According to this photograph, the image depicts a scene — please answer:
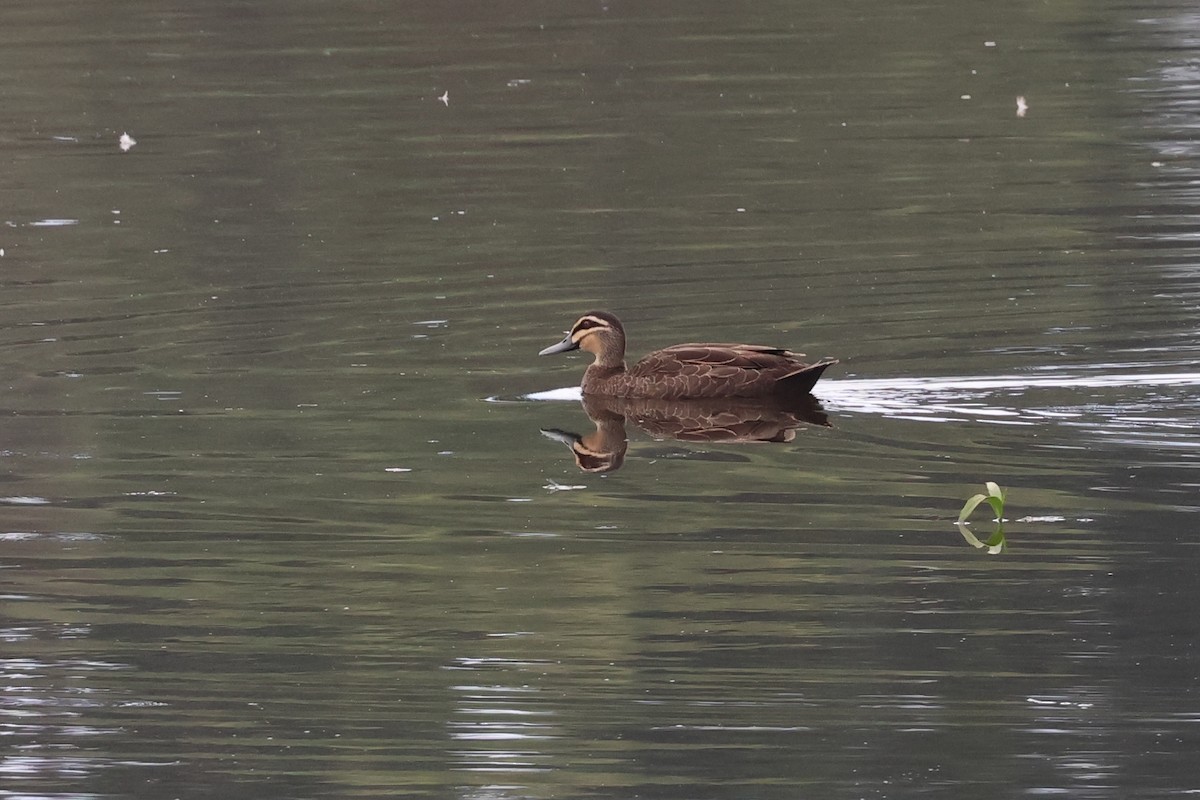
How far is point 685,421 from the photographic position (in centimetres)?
1162

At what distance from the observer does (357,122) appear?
74.4ft

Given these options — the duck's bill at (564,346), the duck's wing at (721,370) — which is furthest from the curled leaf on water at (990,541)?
the duck's bill at (564,346)

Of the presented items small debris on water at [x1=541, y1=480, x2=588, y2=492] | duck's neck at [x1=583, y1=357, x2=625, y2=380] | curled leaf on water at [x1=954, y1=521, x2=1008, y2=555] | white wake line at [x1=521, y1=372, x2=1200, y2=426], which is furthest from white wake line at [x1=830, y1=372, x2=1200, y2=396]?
curled leaf on water at [x1=954, y1=521, x2=1008, y2=555]

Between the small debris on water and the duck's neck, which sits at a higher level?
the duck's neck

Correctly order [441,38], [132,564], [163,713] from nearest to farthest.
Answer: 1. [163,713]
2. [132,564]
3. [441,38]

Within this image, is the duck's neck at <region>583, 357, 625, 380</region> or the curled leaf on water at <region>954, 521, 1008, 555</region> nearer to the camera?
the curled leaf on water at <region>954, 521, 1008, 555</region>

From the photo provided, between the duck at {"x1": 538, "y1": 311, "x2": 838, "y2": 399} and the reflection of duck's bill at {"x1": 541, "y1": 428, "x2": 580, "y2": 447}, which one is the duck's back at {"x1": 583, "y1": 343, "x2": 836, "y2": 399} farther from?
the reflection of duck's bill at {"x1": 541, "y1": 428, "x2": 580, "y2": 447}

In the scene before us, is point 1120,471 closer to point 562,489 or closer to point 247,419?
point 562,489

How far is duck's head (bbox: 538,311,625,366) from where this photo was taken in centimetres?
1231

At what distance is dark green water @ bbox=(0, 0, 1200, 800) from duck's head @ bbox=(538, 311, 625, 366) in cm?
39

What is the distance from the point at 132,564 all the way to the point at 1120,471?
392 centimetres

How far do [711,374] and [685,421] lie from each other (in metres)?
0.26

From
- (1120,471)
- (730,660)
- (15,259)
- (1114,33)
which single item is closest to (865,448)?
(1120,471)

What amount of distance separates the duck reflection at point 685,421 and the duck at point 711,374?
41mm
